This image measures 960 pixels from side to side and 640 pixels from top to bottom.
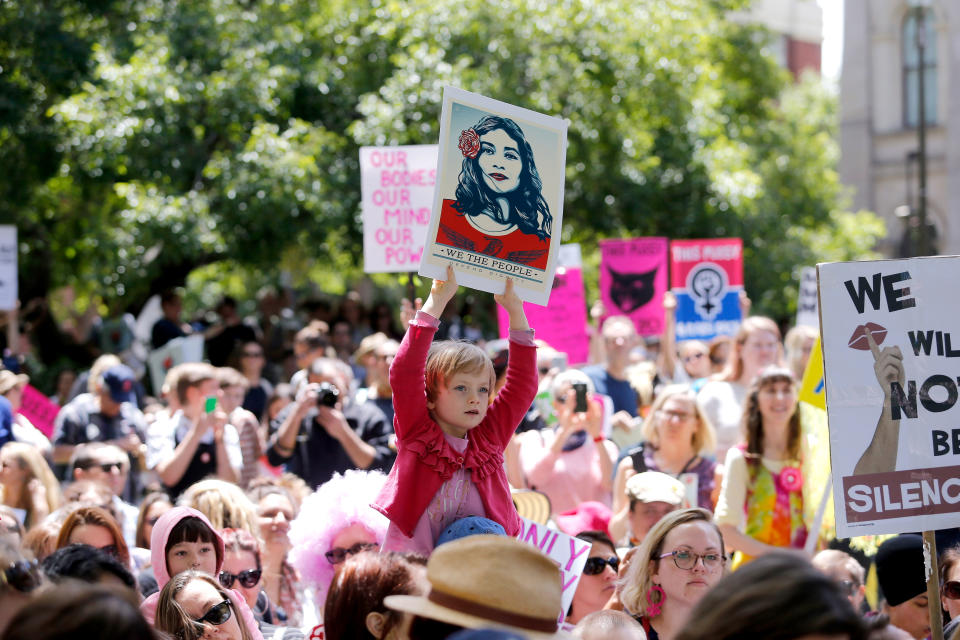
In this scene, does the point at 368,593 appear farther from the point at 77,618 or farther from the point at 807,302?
the point at 807,302

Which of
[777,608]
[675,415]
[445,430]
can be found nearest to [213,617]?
[445,430]

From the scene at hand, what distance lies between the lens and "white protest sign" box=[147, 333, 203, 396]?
36.1 feet

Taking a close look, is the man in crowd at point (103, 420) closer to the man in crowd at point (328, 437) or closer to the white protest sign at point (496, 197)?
the man in crowd at point (328, 437)

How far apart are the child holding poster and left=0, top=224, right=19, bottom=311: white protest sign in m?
7.85

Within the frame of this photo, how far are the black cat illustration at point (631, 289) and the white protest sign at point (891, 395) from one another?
272 inches

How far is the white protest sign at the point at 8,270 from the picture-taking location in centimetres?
1091

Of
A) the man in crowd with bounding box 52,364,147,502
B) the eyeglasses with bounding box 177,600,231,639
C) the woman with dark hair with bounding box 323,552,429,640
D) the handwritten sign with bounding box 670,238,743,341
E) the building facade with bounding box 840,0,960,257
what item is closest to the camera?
the woman with dark hair with bounding box 323,552,429,640

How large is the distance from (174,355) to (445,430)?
7685 mm

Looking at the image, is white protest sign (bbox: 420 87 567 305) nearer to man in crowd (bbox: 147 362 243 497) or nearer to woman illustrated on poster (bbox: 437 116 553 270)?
woman illustrated on poster (bbox: 437 116 553 270)

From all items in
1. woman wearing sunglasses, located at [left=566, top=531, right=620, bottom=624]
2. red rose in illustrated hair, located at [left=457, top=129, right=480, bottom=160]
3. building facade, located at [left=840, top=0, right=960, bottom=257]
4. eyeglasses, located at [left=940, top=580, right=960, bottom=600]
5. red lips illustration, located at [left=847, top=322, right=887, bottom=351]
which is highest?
building facade, located at [left=840, top=0, right=960, bottom=257]

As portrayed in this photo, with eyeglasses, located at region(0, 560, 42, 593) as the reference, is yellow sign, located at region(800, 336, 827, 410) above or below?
above

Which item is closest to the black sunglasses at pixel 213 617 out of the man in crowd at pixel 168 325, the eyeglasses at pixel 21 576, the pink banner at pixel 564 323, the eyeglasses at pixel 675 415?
the eyeglasses at pixel 21 576

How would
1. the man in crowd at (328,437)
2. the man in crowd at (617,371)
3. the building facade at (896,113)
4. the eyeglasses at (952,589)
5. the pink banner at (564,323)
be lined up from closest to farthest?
the eyeglasses at (952,589) → the man in crowd at (328,437) → the man in crowd at (617,371) → the pink banner at (564,323) → the building facade at (896,113)

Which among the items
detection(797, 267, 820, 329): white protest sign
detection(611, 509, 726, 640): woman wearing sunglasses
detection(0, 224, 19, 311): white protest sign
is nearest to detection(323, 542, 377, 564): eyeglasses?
detection(611, 509, 726, 640): woman wearing sunglasses
